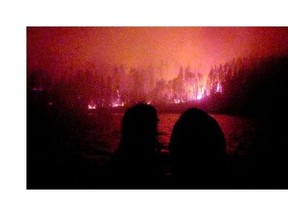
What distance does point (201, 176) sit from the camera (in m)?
2.98

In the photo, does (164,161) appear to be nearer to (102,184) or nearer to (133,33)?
(102,184)

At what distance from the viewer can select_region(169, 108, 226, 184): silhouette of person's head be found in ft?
9.72

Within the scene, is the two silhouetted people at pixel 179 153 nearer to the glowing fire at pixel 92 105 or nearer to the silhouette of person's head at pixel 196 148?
the silhouette of person's head at pixel 196 148

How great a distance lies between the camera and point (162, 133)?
2.96 m

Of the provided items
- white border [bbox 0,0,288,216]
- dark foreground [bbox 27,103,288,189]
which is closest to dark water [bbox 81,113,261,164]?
dark foreground [bbox 27,103,288,189]

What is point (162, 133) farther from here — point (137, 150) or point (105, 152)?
point (105, 152)

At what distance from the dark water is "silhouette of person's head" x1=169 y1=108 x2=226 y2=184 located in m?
0.05
